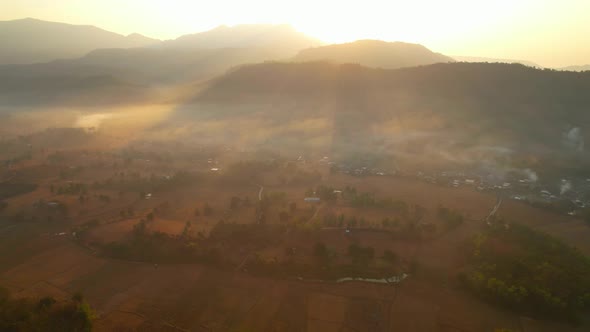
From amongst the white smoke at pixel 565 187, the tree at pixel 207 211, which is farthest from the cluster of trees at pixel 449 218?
the tree at pixel 207 211

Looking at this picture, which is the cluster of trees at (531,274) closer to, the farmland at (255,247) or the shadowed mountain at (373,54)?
the farmland at (255,247)

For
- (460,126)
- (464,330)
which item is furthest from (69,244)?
(460,126)

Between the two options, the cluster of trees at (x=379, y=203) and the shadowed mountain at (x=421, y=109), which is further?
the shadowed mountain at (x=421, y=109)

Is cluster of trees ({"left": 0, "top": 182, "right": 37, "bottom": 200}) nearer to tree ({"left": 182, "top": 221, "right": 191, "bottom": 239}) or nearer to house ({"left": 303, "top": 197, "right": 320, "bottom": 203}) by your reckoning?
tree ({"left": 182, "top": 221, "right": 191, "bottom": 239})

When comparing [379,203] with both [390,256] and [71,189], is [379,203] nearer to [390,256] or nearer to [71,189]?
[390,256]

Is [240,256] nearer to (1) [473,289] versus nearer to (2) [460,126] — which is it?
(1) [473,289]
